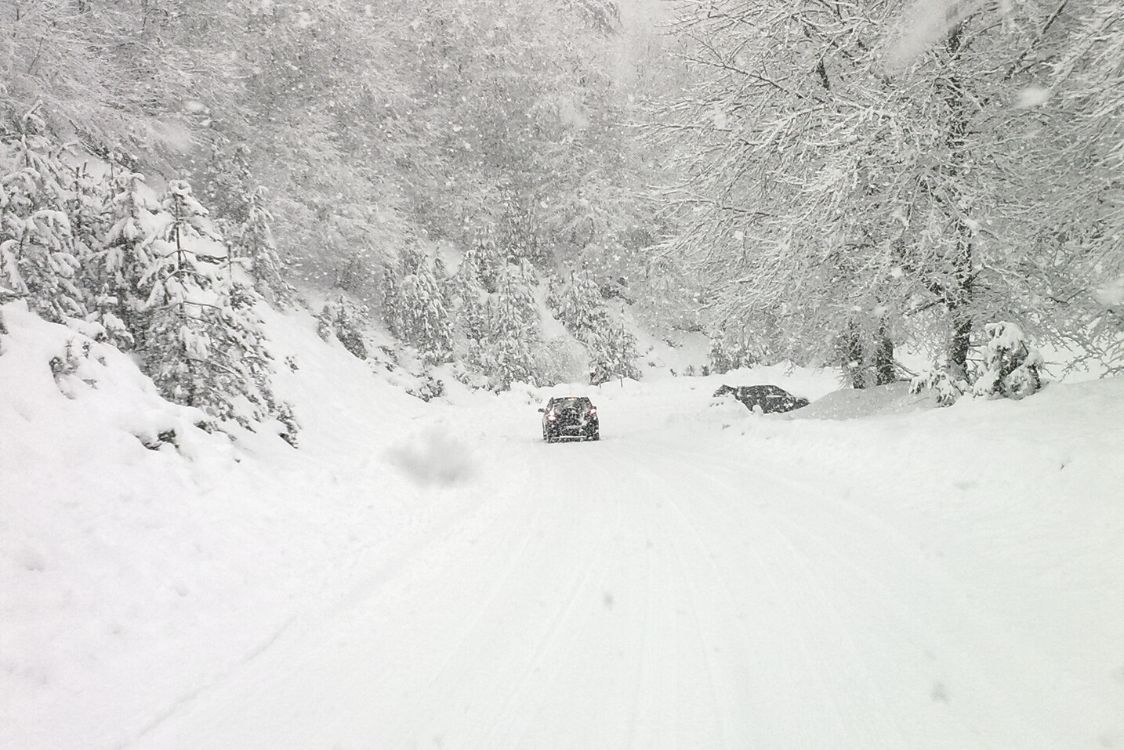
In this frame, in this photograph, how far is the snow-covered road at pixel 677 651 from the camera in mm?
3140

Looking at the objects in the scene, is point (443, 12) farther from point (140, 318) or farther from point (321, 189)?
point (140, 318)

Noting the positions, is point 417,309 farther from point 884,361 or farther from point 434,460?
point 884,361

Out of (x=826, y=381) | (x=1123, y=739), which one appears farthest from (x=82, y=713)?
(x=826, y=381)

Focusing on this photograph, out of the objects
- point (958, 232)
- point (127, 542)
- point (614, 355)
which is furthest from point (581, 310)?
point (127, 542)

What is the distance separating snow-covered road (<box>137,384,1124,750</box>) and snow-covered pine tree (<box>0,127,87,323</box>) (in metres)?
5.67

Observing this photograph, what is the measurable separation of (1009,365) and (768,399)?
518 inches

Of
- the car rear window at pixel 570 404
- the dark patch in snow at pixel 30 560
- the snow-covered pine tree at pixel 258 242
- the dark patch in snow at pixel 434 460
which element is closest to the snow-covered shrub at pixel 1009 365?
the dark patch in snow at pixel 434 460

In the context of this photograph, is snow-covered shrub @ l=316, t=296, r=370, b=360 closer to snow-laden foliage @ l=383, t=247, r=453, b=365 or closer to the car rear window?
snow-laden foliage @ l=383, t=247, r=453, b=365

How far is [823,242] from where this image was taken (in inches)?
422

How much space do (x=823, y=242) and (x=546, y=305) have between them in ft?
97.8

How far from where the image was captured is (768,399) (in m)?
21.9

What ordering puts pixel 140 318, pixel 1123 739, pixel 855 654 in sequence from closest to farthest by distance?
1. pixel 1123 739
2. pixel 855 654
3. pixel 140 318

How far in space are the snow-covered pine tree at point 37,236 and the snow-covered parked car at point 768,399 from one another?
62.6ft

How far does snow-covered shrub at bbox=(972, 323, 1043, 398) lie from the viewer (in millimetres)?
8586
